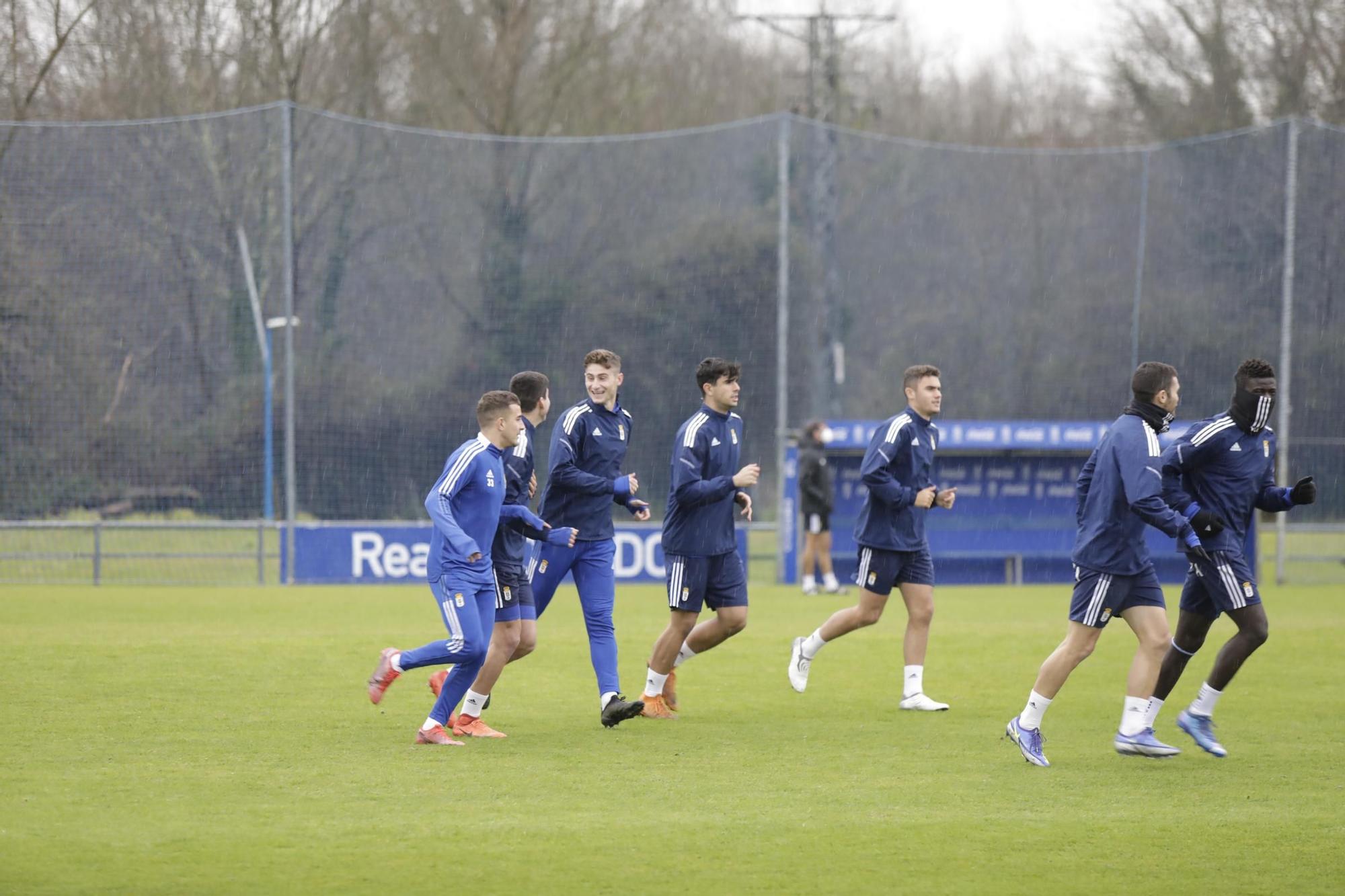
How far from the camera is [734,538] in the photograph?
9664mm

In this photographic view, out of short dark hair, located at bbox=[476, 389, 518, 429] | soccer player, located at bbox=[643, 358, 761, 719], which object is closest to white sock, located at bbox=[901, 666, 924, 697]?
soccer player, located at bbox=[643, 358, 761, 719]

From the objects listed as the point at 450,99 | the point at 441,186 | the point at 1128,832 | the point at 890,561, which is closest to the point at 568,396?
the point at 441,186

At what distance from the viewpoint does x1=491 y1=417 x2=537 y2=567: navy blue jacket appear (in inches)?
351

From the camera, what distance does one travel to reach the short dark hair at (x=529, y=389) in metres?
9.13

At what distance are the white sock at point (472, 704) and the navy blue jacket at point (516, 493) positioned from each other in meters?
0.77

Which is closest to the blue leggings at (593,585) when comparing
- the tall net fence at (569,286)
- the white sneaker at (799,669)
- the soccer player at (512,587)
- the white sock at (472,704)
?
the soccer player at (512,587)

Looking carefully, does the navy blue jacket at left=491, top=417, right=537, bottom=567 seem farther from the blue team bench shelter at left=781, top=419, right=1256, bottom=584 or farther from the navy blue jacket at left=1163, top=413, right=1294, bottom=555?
the blue team bench shelter at left=781, top=419, right=1256, bottom=584

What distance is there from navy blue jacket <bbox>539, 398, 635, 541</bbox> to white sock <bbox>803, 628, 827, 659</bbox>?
5.95 ft

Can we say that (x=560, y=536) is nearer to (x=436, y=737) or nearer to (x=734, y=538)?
(x=436, y=737)

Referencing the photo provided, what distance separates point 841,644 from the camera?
13.6 metres

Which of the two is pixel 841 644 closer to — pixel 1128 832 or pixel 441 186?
pixel 1128 832

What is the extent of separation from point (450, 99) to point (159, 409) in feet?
44.6

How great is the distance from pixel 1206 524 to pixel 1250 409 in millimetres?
706

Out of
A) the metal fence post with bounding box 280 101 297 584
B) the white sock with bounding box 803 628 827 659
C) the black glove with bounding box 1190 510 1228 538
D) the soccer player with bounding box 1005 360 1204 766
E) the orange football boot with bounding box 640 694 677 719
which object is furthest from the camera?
the metal fence post with bounding box 280 101 297 584
